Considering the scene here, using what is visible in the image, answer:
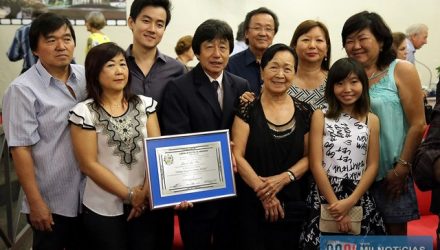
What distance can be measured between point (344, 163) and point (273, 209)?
377 mm

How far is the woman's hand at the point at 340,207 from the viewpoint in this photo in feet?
6.47

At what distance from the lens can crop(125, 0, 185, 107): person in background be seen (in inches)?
84.7

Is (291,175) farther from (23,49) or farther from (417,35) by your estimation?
(417,35)

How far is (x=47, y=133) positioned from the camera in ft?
6.19

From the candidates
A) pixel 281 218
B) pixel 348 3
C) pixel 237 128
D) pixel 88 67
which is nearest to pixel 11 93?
pixel 88 67

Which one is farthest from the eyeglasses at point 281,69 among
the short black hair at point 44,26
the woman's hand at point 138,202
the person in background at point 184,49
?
the person in background at point 184,49

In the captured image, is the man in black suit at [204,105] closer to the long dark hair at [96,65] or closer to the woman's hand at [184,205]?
the woman's hand at [184,205]

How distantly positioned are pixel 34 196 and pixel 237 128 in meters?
0.91

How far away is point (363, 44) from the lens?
211cm

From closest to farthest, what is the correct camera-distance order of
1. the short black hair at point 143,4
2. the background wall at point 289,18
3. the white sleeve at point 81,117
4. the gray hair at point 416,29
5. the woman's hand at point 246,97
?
the white sleeve at point 81,117, the woman's hand at point 246,97, the short black hair at point 143,4, the gray hair at point 416,29, the background wall at point 289,18

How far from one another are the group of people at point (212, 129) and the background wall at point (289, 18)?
4525mm

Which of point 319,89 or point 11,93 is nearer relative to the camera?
point 11,93

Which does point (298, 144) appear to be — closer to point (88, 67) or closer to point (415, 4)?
point (88, 67)

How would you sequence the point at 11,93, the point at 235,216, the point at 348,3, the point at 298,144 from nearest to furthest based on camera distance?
the point at 11,93 → the point at 298,144 → the point at 235,216 → the point at 348,3
